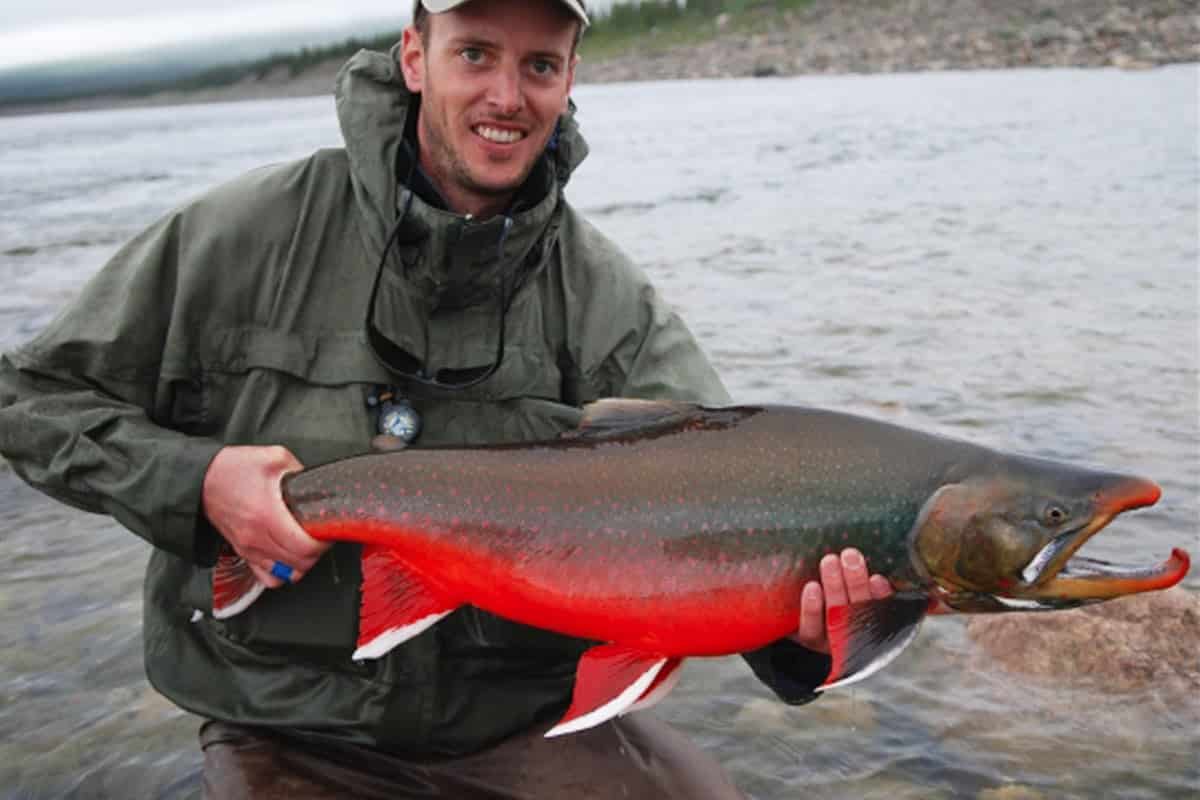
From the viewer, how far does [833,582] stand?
2.55m

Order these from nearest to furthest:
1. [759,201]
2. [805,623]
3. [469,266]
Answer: [805,623], [469,266], [759,201]

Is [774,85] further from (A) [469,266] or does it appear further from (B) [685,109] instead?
(A) [469,266]

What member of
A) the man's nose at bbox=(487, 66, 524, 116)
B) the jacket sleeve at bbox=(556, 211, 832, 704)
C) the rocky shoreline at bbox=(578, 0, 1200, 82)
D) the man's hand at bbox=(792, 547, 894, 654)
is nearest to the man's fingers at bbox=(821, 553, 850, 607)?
the man's hand at bbox=(792, 547, 894, 654)

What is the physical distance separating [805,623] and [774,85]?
150 feet

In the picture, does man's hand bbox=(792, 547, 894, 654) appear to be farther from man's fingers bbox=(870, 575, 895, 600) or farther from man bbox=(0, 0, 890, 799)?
man bbox=(0, 0, 890, 799)

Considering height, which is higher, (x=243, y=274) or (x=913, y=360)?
(x=243, y=274)

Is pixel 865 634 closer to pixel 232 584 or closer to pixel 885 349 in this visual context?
pixel 232 584

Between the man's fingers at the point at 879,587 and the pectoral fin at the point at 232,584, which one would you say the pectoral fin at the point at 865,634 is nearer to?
the man's fingers at the point at 879,587

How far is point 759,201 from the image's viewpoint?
636 inches

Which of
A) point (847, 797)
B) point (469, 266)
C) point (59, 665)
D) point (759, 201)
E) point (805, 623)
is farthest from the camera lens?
point (759, 201)

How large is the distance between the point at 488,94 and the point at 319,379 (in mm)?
792

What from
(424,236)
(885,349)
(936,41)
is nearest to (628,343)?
(424,236)

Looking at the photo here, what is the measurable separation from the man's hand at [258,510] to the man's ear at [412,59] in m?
1.03

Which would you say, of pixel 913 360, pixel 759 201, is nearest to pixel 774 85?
pixel 759 201
